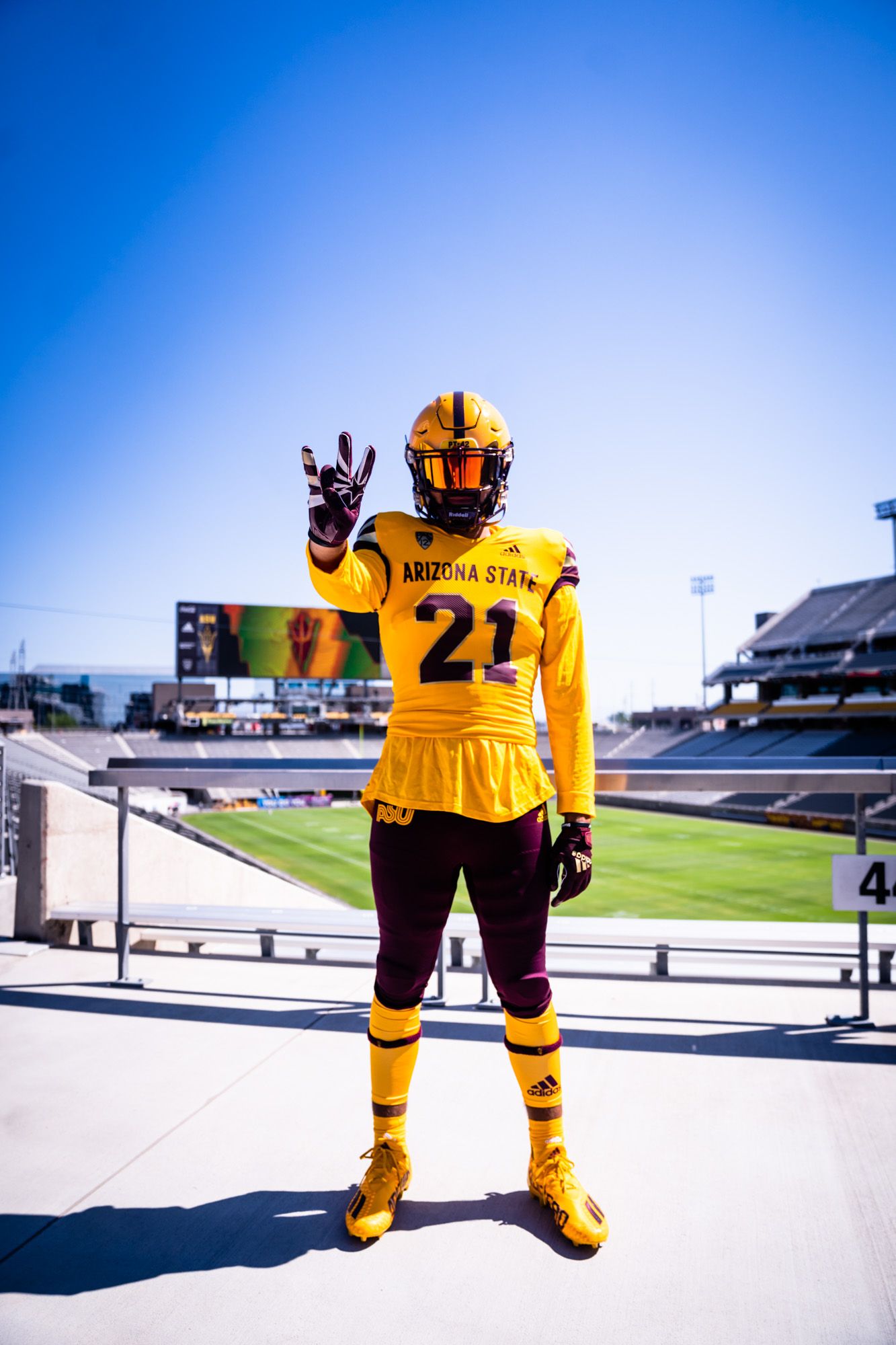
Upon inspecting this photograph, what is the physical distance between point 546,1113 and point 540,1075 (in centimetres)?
8

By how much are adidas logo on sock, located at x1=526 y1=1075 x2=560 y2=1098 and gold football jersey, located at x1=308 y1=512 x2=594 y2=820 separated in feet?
1.99

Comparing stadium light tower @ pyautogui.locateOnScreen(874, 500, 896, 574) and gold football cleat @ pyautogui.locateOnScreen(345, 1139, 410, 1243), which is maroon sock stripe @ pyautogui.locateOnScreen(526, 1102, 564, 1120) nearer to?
gold football cleat @ pyautogui.locateOnScreen(345, 1139, 410, 1243)

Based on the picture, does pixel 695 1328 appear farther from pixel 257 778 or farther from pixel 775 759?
pixel 257 778

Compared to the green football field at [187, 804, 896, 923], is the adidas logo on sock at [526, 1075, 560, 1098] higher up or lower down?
higher up

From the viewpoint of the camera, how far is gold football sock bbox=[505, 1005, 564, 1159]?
1748 millimetres

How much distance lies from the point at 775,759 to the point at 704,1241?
148 centimetres

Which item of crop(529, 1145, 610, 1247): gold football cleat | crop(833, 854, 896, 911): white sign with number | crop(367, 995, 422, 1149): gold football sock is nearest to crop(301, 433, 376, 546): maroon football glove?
crop(367, 995, 422, 1149): gold football sock

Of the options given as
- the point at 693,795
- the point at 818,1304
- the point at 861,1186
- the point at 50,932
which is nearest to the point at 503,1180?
the point at 818,1304

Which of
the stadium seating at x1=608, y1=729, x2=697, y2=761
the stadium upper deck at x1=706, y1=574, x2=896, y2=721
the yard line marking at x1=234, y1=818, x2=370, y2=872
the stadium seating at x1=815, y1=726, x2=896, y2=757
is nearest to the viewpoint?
the yard line marking at x1=234, y1=818, x2=370, y2=872

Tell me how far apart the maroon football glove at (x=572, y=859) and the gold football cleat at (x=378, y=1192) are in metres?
0.68

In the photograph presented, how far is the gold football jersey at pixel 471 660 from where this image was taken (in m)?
1.74

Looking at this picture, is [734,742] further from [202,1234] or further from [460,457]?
[202,1234]

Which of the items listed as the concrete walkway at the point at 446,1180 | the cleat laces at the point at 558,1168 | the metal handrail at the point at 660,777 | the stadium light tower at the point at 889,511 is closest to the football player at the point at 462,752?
the cleat laces at the point at 558,1168

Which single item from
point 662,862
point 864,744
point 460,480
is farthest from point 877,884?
point 864,744
